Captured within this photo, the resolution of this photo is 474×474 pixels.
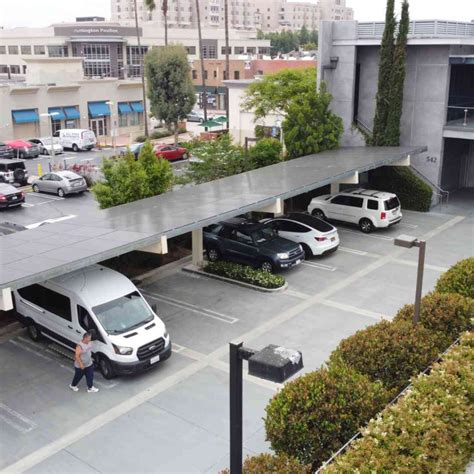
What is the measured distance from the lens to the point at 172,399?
13.3 metres

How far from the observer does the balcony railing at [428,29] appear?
29234mm

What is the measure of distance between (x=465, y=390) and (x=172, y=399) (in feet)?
20.4

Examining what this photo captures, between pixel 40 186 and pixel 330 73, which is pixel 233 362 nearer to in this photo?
pixel 330 73

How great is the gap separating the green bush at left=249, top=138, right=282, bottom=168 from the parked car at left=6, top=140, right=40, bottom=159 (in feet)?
82.0

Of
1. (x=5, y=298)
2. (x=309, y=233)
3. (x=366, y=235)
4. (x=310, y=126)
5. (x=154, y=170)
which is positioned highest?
(x=310, y=126)

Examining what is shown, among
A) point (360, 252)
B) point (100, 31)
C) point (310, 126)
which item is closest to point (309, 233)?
point (360, 252)

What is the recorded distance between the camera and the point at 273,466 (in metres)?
8.77

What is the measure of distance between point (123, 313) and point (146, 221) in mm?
3375

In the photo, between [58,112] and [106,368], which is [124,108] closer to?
[58,112]

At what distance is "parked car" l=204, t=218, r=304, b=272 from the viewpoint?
68.3 ft

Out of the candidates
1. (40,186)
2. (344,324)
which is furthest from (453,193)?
(40,186)

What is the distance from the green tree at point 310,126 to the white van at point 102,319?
16.0 m

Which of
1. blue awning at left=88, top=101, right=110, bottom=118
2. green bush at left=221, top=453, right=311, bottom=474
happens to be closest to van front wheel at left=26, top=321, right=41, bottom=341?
green bush at left=221, top=453, right=311, bottom=474

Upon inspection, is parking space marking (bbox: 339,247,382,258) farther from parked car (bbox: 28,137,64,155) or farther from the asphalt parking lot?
parked car (bbox: 28,137,64,155)
